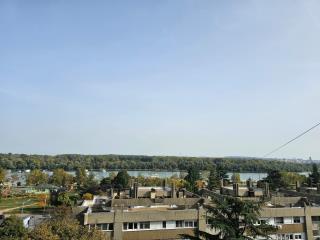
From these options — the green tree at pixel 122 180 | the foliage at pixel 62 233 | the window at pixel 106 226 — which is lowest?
the window at pixel 106 226

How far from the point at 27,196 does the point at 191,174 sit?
47.9m

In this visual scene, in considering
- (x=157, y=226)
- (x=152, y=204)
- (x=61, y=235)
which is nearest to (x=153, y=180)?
(x=152, y=204)

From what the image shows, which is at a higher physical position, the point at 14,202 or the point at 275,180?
the point at 275,180

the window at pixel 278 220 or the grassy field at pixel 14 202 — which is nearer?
the window at pixel 278 220

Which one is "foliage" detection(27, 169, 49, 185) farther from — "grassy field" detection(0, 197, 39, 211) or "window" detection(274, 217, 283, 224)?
"window" detection(274, 217, 283, 224)

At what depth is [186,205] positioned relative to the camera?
4409 cm

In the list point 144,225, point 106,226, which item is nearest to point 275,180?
point 144,225

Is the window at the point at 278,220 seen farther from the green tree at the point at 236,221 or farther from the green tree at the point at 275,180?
the green tree at the point at 275,180

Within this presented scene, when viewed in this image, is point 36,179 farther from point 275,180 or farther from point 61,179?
point 275,180

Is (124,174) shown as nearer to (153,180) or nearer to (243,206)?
(153,180)

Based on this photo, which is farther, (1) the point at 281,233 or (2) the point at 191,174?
(2) the point at 191,174

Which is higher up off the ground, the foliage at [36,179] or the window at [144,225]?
the foliage at [36,179]

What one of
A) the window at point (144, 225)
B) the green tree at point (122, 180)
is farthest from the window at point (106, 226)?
the green tree at point (122, 180)

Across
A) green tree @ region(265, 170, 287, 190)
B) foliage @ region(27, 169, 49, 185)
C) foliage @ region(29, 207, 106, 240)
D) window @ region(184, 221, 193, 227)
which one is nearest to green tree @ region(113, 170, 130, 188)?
foliage @ region(27, 169, 49, 185)
